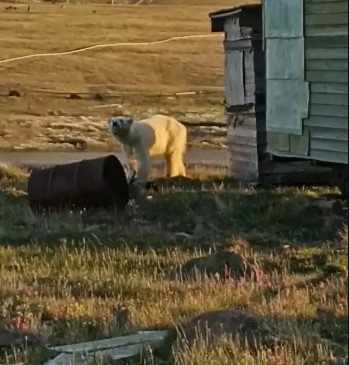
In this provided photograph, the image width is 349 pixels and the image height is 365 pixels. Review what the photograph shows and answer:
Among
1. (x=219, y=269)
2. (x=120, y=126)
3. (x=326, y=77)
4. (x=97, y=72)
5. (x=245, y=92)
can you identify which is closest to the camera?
(x=219, y=269)

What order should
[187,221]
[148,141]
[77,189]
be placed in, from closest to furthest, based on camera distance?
1. [187,221]
2. [77,189]
3. [148,141]

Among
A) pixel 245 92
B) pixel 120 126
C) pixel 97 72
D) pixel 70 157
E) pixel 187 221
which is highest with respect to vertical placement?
pixel 245 92

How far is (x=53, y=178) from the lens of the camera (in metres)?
13.6

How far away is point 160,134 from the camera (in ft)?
58.8

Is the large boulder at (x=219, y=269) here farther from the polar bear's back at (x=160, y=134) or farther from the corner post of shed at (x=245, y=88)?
the corner post of shed at (x=245, y=88)

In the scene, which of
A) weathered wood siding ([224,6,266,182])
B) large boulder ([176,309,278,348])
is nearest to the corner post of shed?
weathered wood siding ([224,6,266,182])

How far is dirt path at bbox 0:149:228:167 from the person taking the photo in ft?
68.3

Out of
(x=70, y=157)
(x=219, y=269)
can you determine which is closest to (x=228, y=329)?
(x=219, y=269)

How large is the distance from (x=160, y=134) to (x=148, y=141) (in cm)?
60

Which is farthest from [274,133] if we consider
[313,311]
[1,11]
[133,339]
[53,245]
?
[1,11]

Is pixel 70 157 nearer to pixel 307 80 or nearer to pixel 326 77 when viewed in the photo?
pixel 307 80

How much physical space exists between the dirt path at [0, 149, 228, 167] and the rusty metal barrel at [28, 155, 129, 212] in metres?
6.32

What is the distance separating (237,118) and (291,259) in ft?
26.4

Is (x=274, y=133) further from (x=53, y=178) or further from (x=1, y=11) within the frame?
(x=1, y=11)
